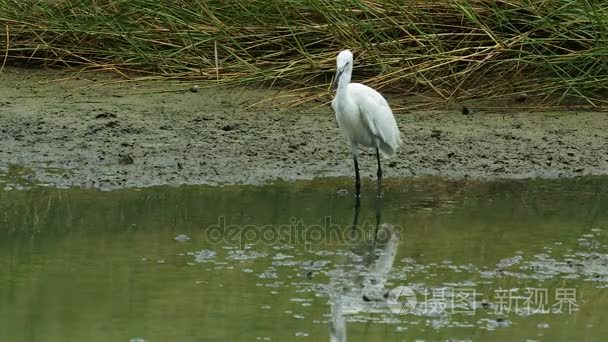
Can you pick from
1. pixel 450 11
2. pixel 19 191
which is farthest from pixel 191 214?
pixel 450 11

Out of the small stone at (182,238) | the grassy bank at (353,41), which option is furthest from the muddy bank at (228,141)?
the small stone at (182,238)

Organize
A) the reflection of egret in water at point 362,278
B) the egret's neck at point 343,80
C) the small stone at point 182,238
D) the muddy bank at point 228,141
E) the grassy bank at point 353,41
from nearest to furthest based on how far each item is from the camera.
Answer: the reflection of egret in water at point 362,278 < the small stone at point 182,238 < the egret's neck at point 343,80 < the muddy bank at point 228,141 < the grassy bank at point 353,41

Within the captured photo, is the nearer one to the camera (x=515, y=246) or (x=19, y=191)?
(x=515, y=246)

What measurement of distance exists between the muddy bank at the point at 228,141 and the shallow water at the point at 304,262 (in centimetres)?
28

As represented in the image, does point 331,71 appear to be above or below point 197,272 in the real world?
above

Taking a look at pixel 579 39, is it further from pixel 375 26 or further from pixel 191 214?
pixel 191 214

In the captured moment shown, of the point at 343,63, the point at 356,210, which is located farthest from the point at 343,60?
the point at 356,210

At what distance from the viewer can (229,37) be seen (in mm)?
8914

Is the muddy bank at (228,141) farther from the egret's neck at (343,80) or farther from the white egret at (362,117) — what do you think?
the egret's neck at (343,80)

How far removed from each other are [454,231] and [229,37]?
3.31 metres

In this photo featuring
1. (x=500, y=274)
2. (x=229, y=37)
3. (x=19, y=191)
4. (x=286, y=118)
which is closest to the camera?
(x=500, y=274)

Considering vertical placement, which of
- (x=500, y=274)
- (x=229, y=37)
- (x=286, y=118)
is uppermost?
(x=229, y=37)

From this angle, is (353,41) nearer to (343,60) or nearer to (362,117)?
(362,117)

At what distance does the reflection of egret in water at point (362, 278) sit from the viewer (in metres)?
4.72
